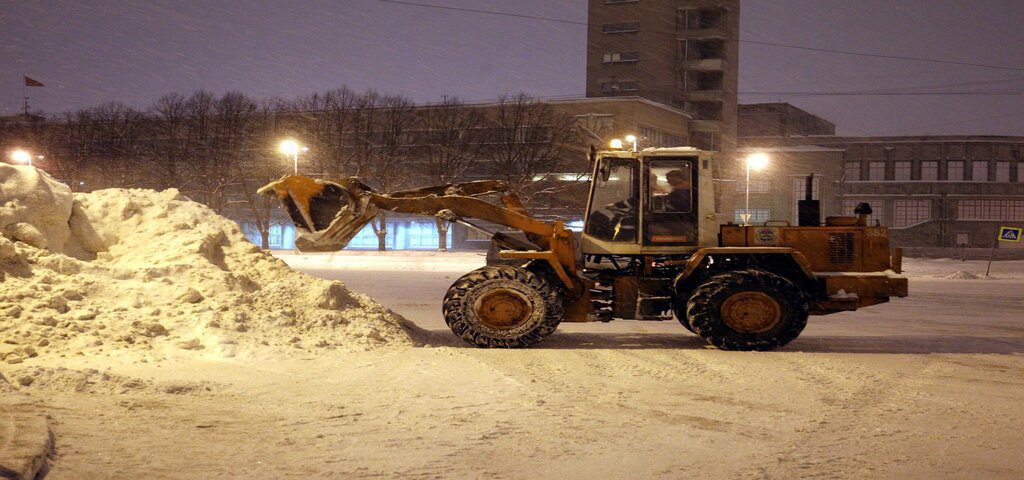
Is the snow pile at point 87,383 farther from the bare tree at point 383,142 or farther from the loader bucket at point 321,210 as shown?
the bare tree at point 383,142

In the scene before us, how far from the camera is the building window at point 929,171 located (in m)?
82.0

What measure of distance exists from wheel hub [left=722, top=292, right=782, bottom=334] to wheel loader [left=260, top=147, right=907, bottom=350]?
0.01 meters

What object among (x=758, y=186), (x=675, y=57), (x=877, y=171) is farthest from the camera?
(x=877, y=171)

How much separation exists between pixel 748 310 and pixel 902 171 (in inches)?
3041

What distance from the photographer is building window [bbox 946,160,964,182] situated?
8162cm

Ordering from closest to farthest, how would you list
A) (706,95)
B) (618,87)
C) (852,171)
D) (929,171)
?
1. (706,95)
2. (618,87)
3. (929,171)
4. (852,171)

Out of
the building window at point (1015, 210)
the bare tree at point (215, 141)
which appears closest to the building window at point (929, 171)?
the building window at point (1015, 210)

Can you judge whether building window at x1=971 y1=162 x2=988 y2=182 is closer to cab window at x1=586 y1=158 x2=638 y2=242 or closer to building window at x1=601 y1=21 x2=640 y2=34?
building window at x1=601 y1=21 x2=640 y2=34

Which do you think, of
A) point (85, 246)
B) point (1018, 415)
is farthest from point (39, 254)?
point (1018, 415)

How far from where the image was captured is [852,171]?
274ft

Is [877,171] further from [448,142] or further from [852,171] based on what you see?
[448,142]

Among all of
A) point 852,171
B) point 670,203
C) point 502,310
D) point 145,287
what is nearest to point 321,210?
point 145,287

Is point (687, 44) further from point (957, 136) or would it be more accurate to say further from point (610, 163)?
point (610, 163)

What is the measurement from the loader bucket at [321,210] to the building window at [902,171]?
78.4 m
